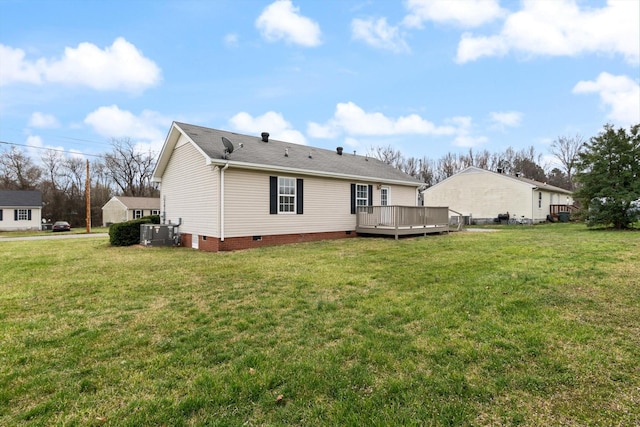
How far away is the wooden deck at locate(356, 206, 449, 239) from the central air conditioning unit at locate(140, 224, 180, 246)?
7.82 meters

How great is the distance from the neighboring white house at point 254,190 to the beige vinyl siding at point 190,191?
34 millimetres

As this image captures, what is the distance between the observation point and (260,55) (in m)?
16.0

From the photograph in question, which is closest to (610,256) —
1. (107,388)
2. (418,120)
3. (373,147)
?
(107,388)

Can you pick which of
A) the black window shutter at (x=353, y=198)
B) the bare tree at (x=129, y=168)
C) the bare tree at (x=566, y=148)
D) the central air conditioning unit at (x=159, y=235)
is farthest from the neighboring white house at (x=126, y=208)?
the bare tree at (x=566, y=148)

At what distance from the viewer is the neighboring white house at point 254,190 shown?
10.9m

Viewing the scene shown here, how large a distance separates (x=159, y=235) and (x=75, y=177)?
43.9 meters

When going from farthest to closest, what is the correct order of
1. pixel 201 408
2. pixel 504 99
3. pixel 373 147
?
pixel 373 147, pixel 504 99, pixel 201 408

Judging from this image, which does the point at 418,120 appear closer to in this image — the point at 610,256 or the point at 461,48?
the point at 461,48

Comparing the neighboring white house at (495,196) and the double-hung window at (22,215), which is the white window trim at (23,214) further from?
the neighboring white house at (495,196)

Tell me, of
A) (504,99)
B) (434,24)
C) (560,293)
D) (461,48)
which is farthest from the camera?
(504,99)

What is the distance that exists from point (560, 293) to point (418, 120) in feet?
110

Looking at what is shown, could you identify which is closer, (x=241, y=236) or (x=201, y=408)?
(x=201, y=408)

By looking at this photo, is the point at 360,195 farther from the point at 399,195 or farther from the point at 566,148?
the point at 566,148

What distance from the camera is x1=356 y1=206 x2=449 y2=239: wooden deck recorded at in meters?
13.0
